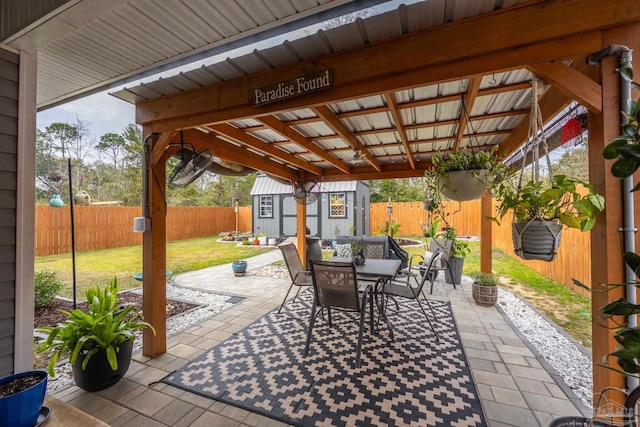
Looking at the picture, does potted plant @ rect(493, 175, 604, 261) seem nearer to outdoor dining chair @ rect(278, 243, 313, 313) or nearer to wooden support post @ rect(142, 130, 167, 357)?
outdoor dining chair @ rect(278, 243, 313, 313)

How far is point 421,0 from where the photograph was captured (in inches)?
51.3

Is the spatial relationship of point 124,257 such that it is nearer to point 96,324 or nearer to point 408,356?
point 96,324

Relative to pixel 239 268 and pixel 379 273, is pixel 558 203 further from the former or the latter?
pixel 239 268

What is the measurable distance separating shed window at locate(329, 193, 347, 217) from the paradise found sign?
334 inches

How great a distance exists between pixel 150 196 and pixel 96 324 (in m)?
Result: 1.13

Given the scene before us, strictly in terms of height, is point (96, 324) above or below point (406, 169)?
below

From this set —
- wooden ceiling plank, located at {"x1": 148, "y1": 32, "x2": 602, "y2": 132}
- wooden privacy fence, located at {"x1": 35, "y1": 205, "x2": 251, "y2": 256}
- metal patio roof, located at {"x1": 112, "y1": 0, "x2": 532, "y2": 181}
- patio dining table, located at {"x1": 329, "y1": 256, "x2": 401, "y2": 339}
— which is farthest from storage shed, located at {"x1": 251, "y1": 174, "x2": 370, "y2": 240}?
wooden ceiling plank, located at {"x1": 148, "y1": 32, "x2": 602, "y2": 132}

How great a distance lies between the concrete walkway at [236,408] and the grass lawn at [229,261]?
2.99ft

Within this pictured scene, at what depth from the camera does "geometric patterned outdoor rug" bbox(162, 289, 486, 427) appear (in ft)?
5.82

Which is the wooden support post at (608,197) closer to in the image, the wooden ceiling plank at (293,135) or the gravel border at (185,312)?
the wooden ceiling plank at (293,135)

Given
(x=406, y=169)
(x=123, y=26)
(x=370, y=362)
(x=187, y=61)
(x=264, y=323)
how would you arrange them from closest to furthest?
(x=123, y=26)
(x=187, y=61)
(x=370, y=362)
(x=264, y=323)
(x=406, y=169)

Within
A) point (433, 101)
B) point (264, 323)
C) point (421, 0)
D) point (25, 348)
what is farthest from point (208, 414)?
point (433, 101)

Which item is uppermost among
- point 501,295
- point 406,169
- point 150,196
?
point 406,169

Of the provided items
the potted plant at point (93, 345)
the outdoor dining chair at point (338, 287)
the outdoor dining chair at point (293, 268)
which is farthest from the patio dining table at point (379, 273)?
the potted plant at point (93, 345)
